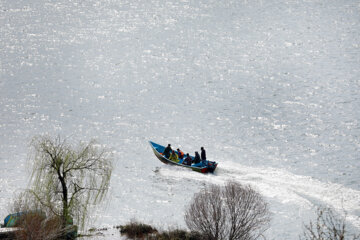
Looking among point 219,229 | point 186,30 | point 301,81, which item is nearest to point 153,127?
point 301,81

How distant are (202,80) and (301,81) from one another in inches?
469

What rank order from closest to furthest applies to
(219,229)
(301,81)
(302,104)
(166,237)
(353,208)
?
1. (219,229)
2. (166,237)
3. (353,208)
4. (302,104)
5. (301,81)

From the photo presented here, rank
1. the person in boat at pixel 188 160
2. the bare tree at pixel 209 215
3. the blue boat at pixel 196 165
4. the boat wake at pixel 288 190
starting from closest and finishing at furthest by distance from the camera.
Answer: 1. the bare tree at pixel 209 215
2. the boat wake at pixel 288 190
3. the blue boat at pixel 196 165
4. the person in boat at pixel 188 160

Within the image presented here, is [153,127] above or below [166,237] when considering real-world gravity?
above

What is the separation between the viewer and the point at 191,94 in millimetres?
62031

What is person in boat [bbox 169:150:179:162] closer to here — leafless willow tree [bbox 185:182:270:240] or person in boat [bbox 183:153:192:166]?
person in boat [bbox 183:153:192:166]

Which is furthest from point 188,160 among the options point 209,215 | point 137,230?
point 209,215

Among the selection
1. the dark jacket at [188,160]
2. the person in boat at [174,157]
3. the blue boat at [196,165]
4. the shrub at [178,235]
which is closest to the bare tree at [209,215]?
the shrub at [178,235]

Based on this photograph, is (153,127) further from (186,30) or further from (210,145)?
(186,30)

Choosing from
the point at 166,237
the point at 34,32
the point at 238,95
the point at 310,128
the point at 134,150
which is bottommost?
the point at 166,237

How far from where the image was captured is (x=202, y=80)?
220 ft

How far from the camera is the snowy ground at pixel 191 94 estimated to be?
39906 millimetres

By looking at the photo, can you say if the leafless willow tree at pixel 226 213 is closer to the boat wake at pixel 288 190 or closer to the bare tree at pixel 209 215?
the bare tree at pixel 209 215

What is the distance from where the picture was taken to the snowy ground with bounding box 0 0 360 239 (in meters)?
39.9
